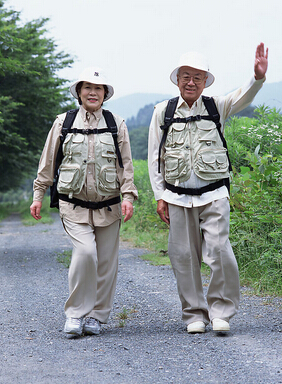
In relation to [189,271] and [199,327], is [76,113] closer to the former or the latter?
[189,271]

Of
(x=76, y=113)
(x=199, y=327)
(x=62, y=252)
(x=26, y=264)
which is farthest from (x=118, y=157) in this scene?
(x=62, y=252)

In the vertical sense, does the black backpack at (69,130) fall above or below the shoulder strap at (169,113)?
below

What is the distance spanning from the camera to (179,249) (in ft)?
16.1

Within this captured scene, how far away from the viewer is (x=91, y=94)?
5.01 m

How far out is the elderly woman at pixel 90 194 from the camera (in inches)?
192

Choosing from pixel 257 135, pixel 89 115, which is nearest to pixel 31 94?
pixel 257 135

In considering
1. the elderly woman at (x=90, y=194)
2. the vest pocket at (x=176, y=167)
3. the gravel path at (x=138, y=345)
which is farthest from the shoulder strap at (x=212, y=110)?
the gravel path at (x=138, y=345)

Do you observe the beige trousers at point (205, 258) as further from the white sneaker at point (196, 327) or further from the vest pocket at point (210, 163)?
the vest pocket at point (210, 163)

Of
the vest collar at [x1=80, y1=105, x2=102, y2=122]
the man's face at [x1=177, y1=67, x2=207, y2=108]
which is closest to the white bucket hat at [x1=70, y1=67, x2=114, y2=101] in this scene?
the vest collar at [x1=80, y1=105, x2=102, y2=122]

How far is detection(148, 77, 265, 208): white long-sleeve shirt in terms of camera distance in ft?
15.6

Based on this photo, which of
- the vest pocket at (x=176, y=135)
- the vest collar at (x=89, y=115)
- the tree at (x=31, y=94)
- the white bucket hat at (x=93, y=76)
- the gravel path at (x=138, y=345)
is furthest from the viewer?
the tree at (x=31, y=94)

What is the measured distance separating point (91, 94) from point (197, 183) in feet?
3.92

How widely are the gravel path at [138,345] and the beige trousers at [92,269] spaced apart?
0.24 metres

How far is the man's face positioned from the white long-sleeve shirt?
0.07 meters
